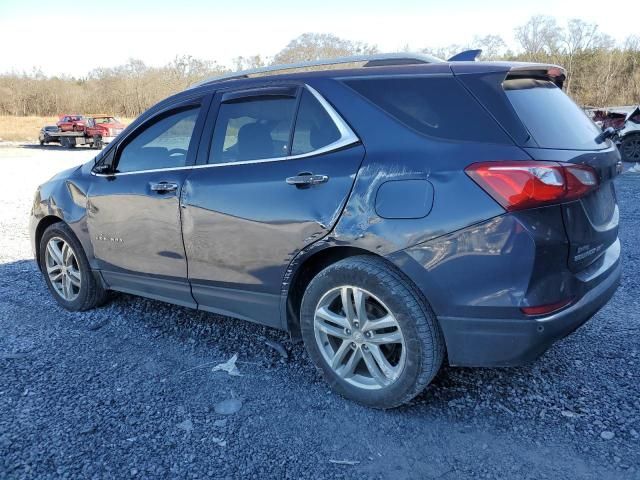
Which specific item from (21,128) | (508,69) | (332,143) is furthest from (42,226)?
(21,128)

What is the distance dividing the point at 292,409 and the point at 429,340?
0.86 metres

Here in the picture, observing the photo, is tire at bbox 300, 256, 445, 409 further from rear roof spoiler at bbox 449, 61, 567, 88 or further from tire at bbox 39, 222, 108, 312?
tire at bbox 39, 222, 108, 312

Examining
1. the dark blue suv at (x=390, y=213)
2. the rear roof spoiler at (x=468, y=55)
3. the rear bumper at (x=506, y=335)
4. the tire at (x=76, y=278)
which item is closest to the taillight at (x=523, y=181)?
the dark blue suv at (x=390, y=213)

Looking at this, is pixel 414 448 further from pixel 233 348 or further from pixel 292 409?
pixel 233 348

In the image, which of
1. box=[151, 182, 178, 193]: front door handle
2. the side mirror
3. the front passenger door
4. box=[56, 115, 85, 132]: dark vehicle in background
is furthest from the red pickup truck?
box=[151, 182, 178, 193]: front door handle

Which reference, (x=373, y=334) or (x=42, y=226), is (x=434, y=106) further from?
(x=42, y=226)

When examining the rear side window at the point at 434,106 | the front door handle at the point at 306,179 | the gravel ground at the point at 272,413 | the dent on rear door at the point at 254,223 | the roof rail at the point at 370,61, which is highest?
the roof rail at the point at 370,61

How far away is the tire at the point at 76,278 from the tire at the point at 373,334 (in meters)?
2.15

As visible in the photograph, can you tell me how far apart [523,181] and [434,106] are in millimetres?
608

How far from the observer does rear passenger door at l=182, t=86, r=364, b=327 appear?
9.21ft

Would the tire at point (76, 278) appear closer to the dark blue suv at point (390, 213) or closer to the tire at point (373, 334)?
the dark blue suv at point (390, 213)

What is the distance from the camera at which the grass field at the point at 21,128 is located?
36938 mm

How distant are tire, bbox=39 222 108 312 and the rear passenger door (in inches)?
50.0

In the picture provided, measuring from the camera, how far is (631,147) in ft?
46.9
